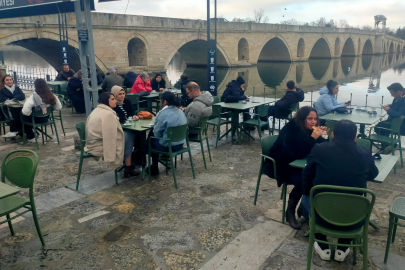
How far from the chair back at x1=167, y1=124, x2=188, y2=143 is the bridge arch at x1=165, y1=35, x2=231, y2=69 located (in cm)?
1962

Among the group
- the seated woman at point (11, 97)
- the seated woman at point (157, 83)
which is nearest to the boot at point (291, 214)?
the seated woman at point (11, 97)

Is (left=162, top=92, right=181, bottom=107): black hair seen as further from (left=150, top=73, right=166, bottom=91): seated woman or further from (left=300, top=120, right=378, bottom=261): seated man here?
(left=150, top=73, right=166, bottom=91): seated woman

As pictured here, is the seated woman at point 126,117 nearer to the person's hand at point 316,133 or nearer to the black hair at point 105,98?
the black hair at point 105,98

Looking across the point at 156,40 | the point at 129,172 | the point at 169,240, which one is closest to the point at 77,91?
the point at 129,172

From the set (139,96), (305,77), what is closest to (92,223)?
(139,96)

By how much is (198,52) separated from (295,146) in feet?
89.8

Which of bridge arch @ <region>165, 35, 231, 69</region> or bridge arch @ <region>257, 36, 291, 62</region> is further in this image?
bridge arch @ <region>257, 36, 291, 62</region>

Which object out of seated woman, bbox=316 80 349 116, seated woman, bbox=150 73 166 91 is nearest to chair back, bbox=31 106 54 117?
seated woman, bbox=150 73 166 91

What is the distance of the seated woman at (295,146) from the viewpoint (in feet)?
9.79

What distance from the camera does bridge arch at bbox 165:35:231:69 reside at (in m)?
24.4

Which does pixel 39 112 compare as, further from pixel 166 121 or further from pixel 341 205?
pixel 341 205

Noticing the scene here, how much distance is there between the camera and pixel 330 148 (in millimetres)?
2369

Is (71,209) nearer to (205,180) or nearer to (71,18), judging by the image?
(205,180)

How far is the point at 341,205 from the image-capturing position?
7.13ft
